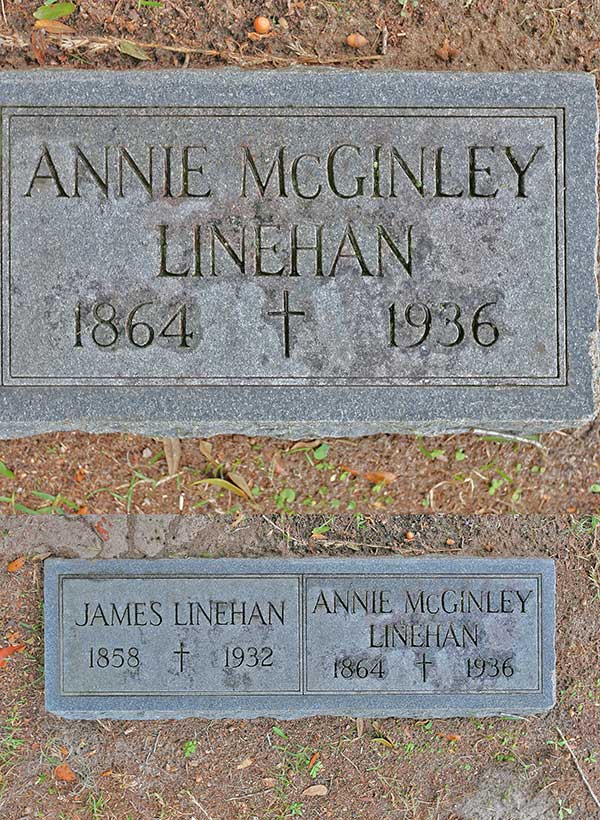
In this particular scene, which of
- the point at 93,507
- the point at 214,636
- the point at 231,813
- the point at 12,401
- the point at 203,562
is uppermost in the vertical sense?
the point at 12,401

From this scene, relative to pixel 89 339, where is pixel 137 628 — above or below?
below

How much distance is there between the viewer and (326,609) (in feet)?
10.0

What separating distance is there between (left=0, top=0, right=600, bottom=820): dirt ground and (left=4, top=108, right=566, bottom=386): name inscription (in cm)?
48

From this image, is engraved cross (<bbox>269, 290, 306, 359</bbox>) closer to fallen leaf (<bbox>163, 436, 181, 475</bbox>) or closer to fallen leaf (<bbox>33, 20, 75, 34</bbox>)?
fallen leaf (<bbox>163, 436, 181, 475</bbox>)

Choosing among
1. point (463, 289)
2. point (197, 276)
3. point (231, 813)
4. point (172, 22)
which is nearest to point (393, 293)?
point (463, 289)

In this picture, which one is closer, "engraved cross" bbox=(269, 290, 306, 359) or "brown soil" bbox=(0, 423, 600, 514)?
"engraved cross" bbox=(269, 290, 306, 359)

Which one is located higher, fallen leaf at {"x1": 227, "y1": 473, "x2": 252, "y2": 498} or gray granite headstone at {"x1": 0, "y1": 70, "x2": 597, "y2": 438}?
gray granite headstone at {"x1": 0, "y1": 70, "x2": 597, "y2": 438}

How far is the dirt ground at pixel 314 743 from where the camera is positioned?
3195 millimetres

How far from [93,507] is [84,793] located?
1.20 meters

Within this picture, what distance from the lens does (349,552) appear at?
3197 mm

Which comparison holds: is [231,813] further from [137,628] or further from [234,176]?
[234,176]

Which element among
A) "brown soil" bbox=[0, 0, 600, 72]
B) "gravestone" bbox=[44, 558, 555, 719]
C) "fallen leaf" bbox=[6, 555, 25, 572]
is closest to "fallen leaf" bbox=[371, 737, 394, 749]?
"gravestone" bbox=[44, 558, 555, 719]

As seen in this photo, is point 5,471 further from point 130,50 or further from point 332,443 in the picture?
point 130,50

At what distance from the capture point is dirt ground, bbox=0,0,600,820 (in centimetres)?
318
